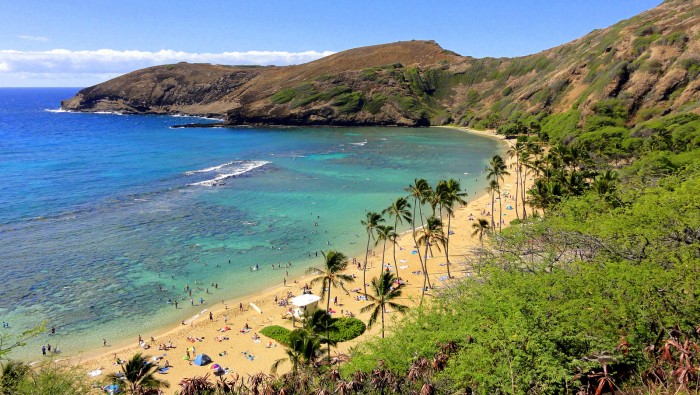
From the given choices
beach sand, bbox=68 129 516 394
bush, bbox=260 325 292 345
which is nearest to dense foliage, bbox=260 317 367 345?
bush, bbox=260 325 292 345

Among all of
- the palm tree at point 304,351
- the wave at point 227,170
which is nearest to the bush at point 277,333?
the palm tree at point 304,351

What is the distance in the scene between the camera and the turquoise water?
42219 millimetres

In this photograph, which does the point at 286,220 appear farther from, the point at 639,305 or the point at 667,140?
the point at 667,140

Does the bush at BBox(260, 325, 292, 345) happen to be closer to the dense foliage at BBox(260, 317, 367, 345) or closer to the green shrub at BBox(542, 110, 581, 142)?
the dense foliage at BBox(260, 317, 367, 345)

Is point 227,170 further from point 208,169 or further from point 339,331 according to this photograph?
point 339,331

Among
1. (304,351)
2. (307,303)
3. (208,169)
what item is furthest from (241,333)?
(208,169)

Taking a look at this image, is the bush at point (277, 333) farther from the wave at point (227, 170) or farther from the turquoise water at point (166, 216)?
the wave at point (227, 170)

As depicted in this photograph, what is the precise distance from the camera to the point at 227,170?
333 ft

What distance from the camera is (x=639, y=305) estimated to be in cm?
1980

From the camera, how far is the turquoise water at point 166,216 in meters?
42.2

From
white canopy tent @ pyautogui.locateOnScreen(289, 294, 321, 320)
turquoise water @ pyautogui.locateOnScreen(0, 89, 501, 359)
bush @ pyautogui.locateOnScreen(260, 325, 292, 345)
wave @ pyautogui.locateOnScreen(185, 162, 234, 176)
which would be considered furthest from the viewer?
wave @ pyautogui.locateOnScreen(185, 162, 234, 176)

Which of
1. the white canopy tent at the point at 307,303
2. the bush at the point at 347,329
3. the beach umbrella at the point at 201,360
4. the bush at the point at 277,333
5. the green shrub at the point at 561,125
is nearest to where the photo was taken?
the beach umbrella at the point at 201,360

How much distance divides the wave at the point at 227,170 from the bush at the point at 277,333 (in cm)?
5501

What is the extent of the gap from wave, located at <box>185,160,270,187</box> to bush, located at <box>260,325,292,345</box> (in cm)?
5501
